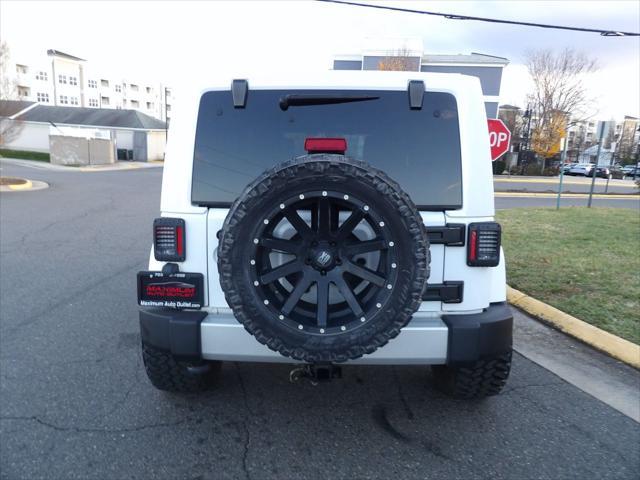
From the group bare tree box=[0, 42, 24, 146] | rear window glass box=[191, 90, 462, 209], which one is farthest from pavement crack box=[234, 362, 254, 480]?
bare tree box=[0, 42, 24, 146]

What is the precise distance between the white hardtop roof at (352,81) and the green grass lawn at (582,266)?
119 inches

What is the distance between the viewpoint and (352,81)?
8.84ft

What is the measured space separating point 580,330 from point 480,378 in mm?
2027

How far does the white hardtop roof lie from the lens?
2693 mm

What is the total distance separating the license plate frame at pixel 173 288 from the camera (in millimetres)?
2674

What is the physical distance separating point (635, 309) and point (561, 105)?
1697 inches

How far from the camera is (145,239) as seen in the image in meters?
8.63

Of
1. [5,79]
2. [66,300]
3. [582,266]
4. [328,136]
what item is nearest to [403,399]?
[328,136]

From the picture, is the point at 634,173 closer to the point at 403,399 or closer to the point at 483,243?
the point at 403,399

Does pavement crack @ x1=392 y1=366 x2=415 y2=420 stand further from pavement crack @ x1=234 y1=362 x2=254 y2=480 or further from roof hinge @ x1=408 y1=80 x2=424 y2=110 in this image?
roof hinge @ x1=408 y1=80 x2=424 y2=110

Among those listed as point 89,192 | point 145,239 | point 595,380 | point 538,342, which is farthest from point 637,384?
point 89,192

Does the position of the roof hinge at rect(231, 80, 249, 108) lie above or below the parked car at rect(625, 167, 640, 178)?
above

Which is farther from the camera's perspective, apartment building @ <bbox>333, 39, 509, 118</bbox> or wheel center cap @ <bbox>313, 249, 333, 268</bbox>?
apartment building @ <bbox>333, 39, 509, 118</bbox>

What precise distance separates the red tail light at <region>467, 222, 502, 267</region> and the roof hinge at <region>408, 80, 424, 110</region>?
0.73 metres
